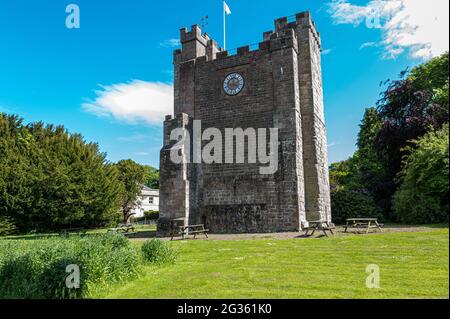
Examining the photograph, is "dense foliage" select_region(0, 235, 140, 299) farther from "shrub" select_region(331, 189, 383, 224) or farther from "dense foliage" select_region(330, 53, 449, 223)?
"shrub" select_region(331, 189, 383, 224)

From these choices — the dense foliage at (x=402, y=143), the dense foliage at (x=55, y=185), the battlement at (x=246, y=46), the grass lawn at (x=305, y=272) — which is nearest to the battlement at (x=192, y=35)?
the battlement at (x=246, y=46)

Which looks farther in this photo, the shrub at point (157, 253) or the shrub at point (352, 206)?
the shrub at point (352, 206)

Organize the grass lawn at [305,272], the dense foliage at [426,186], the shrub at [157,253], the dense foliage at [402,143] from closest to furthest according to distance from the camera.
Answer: the grass lawn at [305,272]
the shrub at [157,253]
the dense foliage at [426,186]
the dense foliage at [402,143]

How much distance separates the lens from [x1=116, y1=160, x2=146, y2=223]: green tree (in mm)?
45281

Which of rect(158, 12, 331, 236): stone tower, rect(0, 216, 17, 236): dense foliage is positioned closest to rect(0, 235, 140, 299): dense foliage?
rect(158, 12, 331, 236): stone tower

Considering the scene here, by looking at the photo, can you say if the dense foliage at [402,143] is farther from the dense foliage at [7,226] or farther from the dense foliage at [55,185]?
the dense foliage at [7,226]

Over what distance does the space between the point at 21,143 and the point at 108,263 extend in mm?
24367

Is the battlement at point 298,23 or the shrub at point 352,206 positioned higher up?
the battlement at point 298,23

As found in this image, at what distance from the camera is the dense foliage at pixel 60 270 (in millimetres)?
6348

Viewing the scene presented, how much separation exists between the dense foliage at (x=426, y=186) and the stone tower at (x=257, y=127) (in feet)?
14.1

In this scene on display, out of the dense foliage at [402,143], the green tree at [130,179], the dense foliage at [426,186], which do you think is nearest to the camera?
the dense foliage at [426,186]
